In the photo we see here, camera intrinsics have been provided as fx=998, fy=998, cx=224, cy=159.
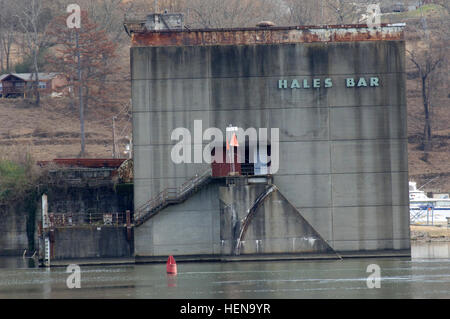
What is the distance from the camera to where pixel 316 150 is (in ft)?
206

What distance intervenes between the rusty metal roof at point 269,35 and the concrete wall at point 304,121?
38 cm

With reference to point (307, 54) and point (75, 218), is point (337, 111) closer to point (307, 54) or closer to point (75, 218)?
point (307, 54)

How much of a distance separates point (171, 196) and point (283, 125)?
8340mm

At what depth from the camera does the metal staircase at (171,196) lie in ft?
205

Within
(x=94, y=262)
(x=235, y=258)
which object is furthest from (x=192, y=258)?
(x=94, y=262)

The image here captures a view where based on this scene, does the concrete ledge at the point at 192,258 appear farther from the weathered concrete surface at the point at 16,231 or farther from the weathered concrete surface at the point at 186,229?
the weathered concrete surface at the point at 16,231

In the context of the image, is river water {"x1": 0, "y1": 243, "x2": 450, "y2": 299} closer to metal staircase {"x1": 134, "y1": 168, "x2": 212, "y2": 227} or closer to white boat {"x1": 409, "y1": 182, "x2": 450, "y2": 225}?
metal staircase {"x1": 134, "y1": 168, "x2": 212, "y2": 227}

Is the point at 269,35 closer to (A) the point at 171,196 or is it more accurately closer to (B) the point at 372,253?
(A) the point at 171,196

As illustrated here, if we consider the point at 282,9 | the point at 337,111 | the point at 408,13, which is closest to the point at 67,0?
the point at 282,9

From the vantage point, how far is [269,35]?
62875 millimetres

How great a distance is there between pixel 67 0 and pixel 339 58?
259ft

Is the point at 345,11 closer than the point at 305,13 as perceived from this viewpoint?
No

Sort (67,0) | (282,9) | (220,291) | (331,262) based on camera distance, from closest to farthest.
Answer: (220,291) → (331,262) → (67,0) → (282,9)

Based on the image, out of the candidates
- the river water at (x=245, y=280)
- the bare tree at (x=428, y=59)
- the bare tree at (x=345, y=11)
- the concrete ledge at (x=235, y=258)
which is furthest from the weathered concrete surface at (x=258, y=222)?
the bare tree at (x=345, y=11)
